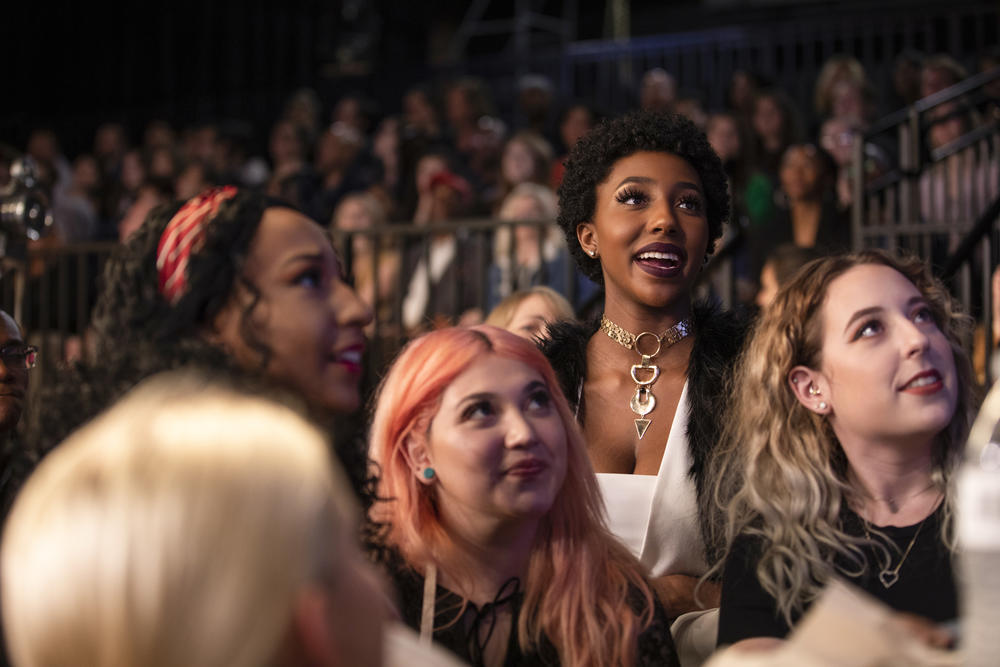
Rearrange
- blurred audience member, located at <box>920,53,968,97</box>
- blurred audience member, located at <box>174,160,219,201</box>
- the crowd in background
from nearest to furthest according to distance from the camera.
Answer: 1. the crowd in background
2. blurred audience member, located at <box>920,53,968,97</box>
3. blurred audience member, located at <box>174,160,219,201</box>

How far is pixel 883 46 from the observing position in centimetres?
919

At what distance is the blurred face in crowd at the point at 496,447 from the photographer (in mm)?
2084

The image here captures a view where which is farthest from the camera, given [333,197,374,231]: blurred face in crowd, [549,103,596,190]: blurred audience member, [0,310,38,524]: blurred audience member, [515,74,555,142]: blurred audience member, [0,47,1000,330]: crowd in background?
[515,74,555,142]: blurred audience member

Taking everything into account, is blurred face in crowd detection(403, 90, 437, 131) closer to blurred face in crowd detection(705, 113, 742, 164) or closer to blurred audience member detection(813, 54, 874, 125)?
blurred face in crowd detection(705, 113, 742, 164)

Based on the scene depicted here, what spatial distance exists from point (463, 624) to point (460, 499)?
0.22m

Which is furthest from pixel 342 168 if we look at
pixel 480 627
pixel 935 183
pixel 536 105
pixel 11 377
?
pixel 480 627

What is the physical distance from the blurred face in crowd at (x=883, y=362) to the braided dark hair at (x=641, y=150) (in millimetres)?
556

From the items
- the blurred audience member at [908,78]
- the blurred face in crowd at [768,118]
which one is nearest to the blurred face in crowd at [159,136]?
the blurred face in crowd at [768,118]

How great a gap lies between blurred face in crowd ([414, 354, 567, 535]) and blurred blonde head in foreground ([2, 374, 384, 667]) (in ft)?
2.78

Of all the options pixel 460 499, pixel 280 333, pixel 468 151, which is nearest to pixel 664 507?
pixel 460 499

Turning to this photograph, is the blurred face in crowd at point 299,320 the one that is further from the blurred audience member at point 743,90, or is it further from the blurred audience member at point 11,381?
the blurred audience member at point 743,90

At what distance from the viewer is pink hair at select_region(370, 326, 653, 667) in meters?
2.07

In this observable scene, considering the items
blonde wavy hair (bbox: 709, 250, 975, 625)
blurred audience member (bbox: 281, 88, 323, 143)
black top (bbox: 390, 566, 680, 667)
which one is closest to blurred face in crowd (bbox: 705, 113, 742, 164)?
blurred audience member (bbox: 281, 88, 323, 143)

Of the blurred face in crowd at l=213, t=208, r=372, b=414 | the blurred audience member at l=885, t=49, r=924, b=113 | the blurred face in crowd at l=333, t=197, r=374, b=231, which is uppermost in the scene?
the blurred audience member at l=885, t=49, r=924, b=113
